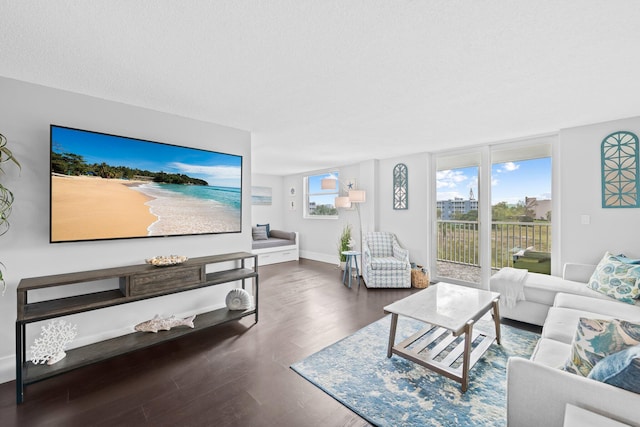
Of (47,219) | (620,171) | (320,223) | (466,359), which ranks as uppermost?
(620,171)

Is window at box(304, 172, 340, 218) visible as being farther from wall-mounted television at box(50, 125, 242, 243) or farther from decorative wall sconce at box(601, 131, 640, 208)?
decorative wall sconce at box(601, 131, 640, 208)

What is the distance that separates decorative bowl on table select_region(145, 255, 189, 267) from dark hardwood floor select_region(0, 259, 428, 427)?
829 millimetres

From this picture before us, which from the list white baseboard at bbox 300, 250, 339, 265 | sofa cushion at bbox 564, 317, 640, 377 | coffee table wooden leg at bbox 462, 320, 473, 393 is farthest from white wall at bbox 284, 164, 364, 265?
sofa cushion at bbox 564, 317, 640, 377

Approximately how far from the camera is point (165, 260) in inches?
102

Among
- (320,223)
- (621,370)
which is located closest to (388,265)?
(320,223)

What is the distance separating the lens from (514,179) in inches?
157

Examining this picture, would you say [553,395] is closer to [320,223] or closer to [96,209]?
[96,209]

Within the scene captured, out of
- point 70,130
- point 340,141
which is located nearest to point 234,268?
point 70,130

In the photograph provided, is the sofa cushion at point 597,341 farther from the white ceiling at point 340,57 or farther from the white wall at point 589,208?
the white wall at point 589,208

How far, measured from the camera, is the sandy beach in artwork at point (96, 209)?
7.33ft

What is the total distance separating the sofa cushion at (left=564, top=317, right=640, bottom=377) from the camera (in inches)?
47.7

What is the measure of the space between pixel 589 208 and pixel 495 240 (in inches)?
46.0

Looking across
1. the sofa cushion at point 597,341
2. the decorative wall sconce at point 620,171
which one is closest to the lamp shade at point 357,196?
the decorative wall sconce at point 620,171

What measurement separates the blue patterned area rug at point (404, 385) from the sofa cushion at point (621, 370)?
2.61 ft
